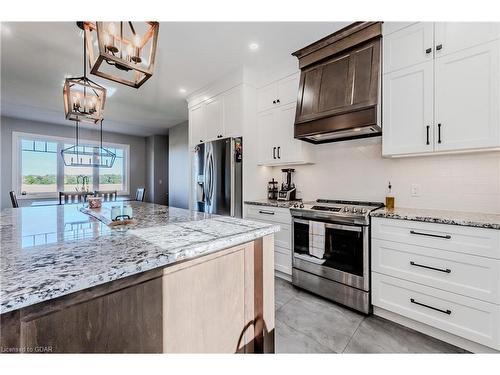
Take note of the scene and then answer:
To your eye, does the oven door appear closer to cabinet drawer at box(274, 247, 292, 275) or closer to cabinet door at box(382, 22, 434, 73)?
cabinet drawer at box(274, 247, 292, 275)

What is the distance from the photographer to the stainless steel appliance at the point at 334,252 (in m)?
1.99

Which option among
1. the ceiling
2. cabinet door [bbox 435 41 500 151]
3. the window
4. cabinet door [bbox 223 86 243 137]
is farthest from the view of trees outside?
cabinet door [bbox 435 41 500 151]

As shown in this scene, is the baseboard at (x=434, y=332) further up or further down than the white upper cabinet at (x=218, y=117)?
further down

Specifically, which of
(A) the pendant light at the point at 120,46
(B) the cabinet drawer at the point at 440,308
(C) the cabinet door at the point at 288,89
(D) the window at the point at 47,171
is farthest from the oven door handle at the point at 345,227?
(D) the window at the point at 47,171

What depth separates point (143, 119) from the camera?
5.47m

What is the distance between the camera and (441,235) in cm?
164

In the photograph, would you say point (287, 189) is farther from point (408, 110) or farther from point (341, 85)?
point (408, 110)

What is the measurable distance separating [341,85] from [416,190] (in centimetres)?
127

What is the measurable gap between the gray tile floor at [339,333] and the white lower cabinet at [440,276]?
127 millimetres

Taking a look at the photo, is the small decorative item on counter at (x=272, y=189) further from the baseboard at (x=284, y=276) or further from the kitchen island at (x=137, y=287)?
the kitchen island at (x=137, y=287)

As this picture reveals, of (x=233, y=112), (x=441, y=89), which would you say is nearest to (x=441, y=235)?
(x=441, y=89)
